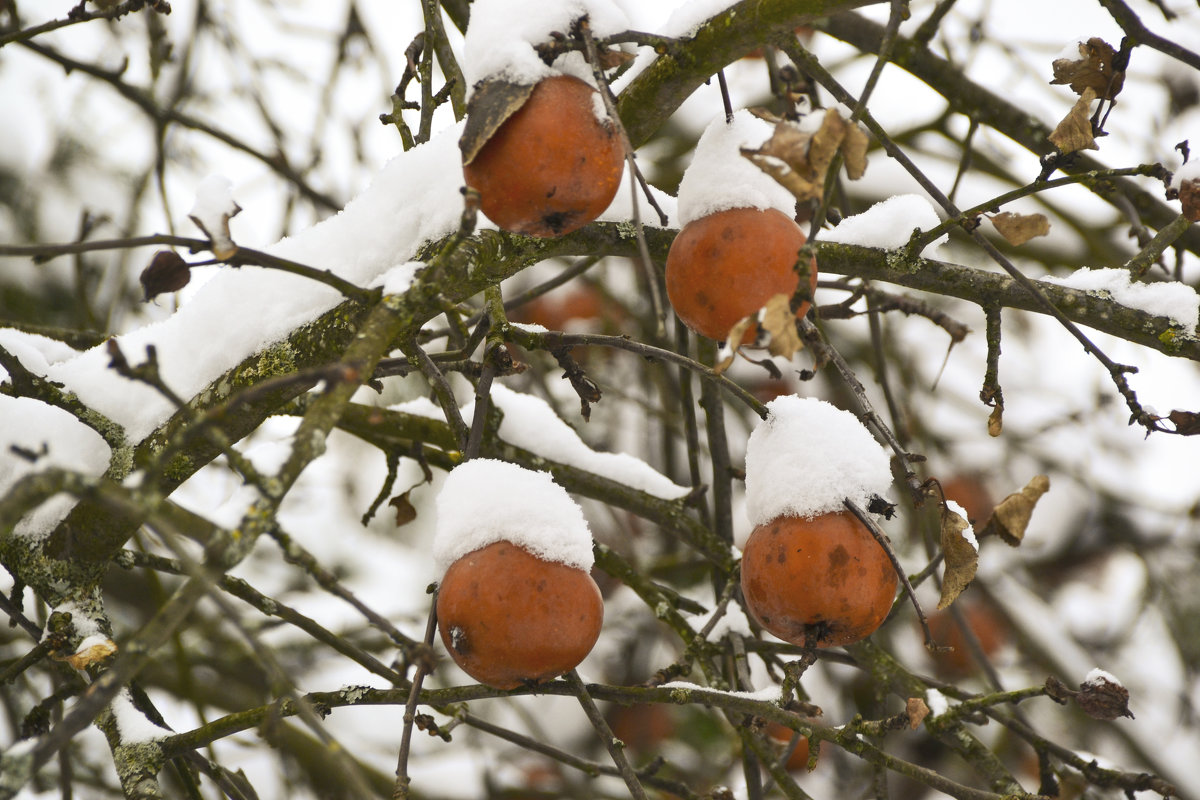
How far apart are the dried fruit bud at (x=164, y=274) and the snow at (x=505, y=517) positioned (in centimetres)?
40

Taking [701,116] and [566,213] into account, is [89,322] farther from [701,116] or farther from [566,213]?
[701,116]

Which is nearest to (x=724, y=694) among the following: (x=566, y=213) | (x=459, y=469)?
(x=459, y=469)

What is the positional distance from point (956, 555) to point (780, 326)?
49cm

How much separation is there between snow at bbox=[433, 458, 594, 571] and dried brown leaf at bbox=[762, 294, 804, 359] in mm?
408

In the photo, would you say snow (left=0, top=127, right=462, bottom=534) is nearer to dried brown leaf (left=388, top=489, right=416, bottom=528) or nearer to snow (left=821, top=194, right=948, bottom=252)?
dried brown leaf (left=388, top=489, right=416, bottom=528)

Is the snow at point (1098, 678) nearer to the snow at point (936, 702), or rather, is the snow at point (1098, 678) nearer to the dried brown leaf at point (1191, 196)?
the snow at point (936, 702)

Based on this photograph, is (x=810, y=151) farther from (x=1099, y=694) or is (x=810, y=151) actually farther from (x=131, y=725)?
(x=131, y=725)

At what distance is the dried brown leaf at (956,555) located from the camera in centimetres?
121

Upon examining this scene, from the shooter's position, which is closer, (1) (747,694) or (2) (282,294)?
(1) (747,694)

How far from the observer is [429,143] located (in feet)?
4.89

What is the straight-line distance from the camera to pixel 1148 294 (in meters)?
1.36

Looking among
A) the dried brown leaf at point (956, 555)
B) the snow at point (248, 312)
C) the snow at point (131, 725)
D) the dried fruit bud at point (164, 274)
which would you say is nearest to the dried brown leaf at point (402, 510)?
the snow at point (248, 312)

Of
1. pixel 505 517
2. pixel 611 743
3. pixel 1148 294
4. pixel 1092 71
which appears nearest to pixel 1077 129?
pixel 1092 71

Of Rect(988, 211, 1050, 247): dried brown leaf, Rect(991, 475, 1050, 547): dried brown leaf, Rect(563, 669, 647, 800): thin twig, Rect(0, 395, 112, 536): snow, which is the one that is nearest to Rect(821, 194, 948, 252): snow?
Rect(988, 211, 1050, 247): dried brown leaf
